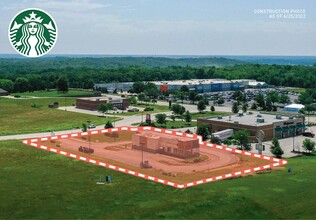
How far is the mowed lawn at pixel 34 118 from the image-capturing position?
224ft

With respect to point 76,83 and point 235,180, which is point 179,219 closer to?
point 235,180

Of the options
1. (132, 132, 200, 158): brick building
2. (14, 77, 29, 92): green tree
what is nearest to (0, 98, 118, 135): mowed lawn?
(14, 77, 29, 92): green tree

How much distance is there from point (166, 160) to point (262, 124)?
33.2 meters

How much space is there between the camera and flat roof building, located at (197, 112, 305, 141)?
6178 cm

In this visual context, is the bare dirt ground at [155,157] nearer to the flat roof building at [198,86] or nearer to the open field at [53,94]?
the open field at [53,94]

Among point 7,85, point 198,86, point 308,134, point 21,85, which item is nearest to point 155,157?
Answer: point 308,134

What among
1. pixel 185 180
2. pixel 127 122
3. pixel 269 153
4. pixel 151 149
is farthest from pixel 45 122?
pixel 185 180

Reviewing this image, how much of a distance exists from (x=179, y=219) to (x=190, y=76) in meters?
155

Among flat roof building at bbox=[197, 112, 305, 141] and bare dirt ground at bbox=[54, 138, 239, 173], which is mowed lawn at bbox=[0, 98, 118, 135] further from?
bare dirt ground at bbox=[54, 138, 239, 173]

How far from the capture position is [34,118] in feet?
259

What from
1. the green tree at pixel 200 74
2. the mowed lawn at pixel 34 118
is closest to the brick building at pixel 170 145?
the mowed lawn at pixel 34 118

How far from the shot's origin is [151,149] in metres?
33.5

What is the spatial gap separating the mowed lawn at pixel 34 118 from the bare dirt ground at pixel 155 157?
31297mm

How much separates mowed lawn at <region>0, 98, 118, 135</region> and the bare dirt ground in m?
31.3
